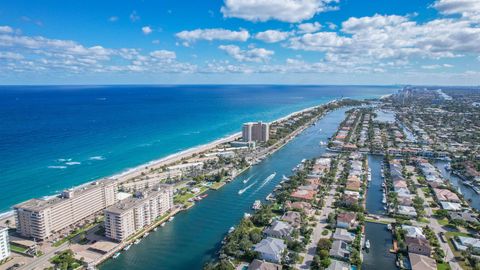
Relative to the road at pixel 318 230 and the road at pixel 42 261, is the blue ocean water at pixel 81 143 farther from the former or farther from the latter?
the road at pixel 318 230

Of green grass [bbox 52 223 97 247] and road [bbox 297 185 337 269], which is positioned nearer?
road [bbox 297 185 337 269]

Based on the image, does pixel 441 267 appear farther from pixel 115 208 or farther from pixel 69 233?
pixel 69 233

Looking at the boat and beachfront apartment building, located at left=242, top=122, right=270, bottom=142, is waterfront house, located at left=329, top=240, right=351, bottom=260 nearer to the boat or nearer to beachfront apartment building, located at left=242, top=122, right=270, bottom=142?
the boat

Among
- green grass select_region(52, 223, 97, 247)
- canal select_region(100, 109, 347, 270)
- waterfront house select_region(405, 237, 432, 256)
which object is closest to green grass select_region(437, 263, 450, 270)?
waterfront house select_region(405, 237, 432, 256)

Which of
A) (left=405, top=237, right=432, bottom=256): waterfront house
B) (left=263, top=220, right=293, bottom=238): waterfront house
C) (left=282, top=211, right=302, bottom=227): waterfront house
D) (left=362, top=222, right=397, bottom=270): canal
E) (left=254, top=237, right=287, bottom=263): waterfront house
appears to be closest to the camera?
(left=362, top=222, right=397, bottom=270): canal

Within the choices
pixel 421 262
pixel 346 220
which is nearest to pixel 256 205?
pixel 346 220

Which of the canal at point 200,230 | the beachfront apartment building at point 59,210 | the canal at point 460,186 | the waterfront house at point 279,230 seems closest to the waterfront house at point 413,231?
the waterfront house at point 279,230

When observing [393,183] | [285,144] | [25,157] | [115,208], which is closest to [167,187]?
[115,208]
